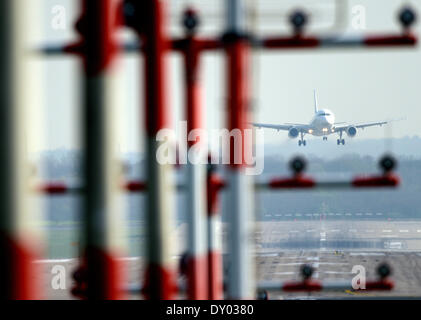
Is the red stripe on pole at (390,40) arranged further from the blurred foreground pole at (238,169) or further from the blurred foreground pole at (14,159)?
the blurred foreground pole at (14,159)

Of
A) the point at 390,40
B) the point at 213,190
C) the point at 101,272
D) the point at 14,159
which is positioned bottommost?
the point at 101,272

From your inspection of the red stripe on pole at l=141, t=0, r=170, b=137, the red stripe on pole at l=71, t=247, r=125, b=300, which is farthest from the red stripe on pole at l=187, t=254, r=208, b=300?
the red stripe on pole at l=71, t=247, r=125, b=300

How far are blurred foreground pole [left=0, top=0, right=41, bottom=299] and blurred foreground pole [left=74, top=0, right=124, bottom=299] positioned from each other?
1.85 feet

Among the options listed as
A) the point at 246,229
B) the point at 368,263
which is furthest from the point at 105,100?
the point at 368,263

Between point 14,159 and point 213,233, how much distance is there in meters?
8.39

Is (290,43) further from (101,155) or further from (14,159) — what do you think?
(14,159)

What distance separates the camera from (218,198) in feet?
38.6

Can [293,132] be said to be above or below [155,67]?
above

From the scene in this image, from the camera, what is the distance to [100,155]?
349 centimetres

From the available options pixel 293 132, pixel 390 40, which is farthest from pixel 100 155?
pixel 293 132

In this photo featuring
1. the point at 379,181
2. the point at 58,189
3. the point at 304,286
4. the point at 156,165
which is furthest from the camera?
the point at 304,286

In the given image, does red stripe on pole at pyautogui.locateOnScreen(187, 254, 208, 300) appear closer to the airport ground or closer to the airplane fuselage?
the airport ground
